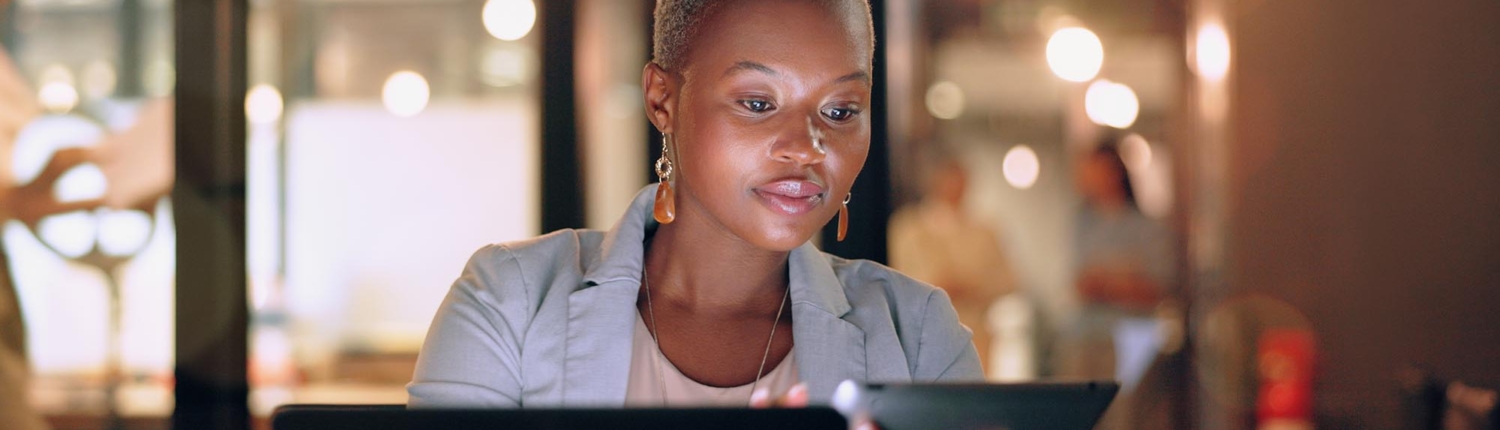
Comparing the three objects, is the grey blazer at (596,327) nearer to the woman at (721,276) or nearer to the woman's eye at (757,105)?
the woman at (721,276)

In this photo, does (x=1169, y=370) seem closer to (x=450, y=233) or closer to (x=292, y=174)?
(x=450, y=233)

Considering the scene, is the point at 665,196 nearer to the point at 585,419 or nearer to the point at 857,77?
the point at 857,77

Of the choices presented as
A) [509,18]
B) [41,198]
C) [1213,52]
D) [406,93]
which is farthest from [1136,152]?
[41,198]

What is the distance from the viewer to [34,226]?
9.16ft

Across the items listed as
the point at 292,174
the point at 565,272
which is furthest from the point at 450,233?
the point at 565,272

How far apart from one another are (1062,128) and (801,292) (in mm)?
4123

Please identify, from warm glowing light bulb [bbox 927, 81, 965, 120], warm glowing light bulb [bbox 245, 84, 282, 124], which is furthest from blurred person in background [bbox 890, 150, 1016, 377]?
warm glowing light bulb [bbox 245, 84, 282, 124]

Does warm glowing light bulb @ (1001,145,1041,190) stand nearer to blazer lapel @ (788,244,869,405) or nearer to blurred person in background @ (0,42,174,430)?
blurred person in background @ (0,42,174,430)

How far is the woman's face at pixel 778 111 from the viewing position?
4.02 feet

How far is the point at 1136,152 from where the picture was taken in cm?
494

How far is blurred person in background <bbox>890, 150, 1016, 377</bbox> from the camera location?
466 centimetres

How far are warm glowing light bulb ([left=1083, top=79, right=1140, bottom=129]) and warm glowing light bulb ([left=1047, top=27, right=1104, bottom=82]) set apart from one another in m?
0.07

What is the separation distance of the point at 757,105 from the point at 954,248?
Result: 3.66m

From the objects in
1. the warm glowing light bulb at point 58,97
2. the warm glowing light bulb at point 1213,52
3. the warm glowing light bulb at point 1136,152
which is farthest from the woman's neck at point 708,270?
the warm glowing light bulb at point 1136,152
